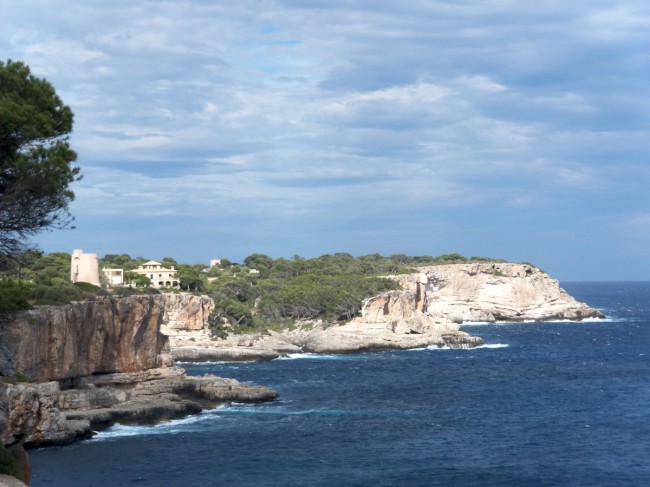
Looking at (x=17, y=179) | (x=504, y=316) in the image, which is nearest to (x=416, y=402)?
(x=17, y=179)

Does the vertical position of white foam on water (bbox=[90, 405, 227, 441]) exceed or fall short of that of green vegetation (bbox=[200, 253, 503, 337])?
it falls short

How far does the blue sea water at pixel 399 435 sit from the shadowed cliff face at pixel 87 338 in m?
4.92

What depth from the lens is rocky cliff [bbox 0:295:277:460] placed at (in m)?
42.3

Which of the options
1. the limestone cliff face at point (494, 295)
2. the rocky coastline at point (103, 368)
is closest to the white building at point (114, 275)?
the rocky coastline at point (103, 368)

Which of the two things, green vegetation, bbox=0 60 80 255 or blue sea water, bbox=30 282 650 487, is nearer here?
green vegetation, bbox=0 60 80 255

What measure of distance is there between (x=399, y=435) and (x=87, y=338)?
18666 millimetres

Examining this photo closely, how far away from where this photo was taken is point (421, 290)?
112 m

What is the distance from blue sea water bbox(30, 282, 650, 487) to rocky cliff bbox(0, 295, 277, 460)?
57.0 inches

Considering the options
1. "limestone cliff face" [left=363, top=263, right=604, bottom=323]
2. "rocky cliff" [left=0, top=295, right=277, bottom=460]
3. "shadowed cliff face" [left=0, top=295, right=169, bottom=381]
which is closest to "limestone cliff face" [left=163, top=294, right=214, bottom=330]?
"shadowed cliff face" [left=0, top=295, right=169, bottom=381]

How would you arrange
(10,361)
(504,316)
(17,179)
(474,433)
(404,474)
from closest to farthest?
(17,179) → (10,361) → (404,474) → (474,433) → (504,316)

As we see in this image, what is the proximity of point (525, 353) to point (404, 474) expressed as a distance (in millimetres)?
50301

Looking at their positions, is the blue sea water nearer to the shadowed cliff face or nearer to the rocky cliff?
the rocky cliff

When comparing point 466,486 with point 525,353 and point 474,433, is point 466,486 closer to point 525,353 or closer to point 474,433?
point 474,433

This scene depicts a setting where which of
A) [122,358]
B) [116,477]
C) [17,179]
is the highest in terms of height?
[17,179]
